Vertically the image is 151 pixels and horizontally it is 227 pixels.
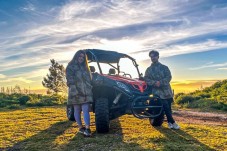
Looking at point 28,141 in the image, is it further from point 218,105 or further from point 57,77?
point 57,77

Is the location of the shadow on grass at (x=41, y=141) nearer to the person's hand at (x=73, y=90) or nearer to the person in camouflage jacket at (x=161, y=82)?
the person's hand at (x=73, y=90)

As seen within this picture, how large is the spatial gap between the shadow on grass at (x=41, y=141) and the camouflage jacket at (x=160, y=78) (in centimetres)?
316

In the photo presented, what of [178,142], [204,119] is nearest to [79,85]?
[178,142]

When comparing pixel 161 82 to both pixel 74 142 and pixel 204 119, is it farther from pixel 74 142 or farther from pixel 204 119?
pixel 204 119

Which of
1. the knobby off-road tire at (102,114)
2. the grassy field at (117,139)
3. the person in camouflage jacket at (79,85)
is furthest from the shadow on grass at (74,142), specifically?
the person in camouflage jacket at (79,85)

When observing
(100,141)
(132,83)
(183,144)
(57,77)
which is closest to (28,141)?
(100,141)

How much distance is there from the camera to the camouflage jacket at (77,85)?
8.48 meters

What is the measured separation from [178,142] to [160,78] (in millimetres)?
2628

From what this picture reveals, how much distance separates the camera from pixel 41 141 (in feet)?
26.2

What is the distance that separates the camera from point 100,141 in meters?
7.71

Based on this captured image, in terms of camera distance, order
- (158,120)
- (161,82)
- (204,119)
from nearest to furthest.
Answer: (161,82), (158,120), (204,119)

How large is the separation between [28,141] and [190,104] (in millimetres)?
15684

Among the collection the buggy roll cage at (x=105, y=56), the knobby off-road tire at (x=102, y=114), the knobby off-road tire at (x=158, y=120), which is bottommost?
the knobby off-road tire at (x=158, y=120)

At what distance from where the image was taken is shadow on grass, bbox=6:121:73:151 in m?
7.28
